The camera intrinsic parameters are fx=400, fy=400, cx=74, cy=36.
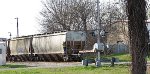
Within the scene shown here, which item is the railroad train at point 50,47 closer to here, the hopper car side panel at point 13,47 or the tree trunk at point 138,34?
the hopper car side panel at point 13,47

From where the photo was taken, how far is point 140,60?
8.87 meters

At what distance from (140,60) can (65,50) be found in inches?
1467

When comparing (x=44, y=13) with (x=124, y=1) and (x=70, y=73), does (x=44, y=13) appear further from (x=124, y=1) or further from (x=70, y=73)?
(x=124, y=1)

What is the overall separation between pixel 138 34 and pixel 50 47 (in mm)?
40998

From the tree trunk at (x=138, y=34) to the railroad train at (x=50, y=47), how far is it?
3583 centimetres

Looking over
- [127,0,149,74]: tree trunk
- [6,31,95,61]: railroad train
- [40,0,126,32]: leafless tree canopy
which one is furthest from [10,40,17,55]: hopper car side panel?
[127,0,149,74]: tree trunk

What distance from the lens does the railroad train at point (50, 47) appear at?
4612 cm

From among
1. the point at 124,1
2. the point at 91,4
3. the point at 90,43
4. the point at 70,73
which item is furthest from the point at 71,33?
the point at 124,1

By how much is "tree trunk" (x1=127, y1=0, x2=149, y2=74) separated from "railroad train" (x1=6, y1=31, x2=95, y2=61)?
118 ft

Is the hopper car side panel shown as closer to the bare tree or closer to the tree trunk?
the bare tree

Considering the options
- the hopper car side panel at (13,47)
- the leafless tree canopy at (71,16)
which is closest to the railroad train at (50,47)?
the hopper car side panel at (13,47)

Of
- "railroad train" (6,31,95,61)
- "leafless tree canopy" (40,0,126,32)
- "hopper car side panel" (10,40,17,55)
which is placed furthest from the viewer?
"leafless tree canopy" (40,0,126,32)

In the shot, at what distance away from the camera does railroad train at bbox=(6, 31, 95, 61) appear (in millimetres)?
46125

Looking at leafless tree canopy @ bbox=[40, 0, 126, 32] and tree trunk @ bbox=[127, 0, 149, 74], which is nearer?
tree trunk @ bbox=[127, 0, 149, 74]
